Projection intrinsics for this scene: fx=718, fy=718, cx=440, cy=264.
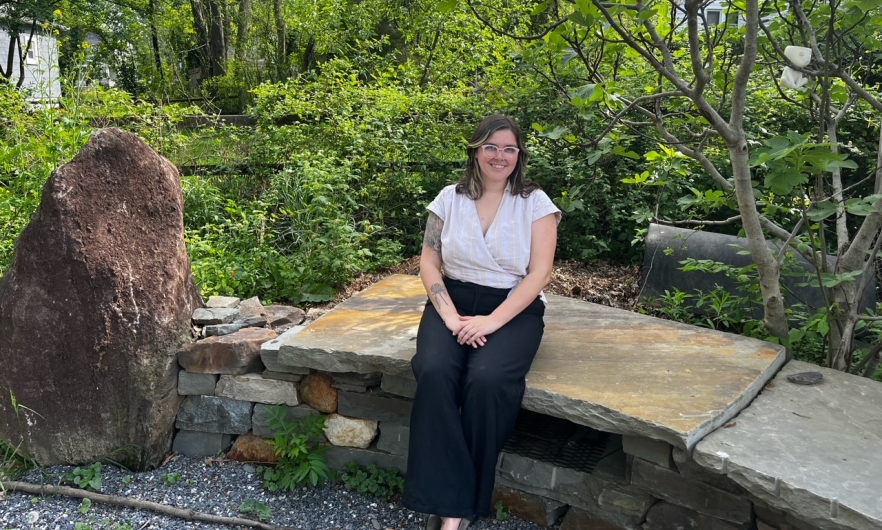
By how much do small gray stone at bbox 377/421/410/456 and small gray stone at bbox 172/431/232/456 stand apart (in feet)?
2.64

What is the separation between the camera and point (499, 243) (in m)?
2.98

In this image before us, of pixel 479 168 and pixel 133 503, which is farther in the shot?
pixel 479 168

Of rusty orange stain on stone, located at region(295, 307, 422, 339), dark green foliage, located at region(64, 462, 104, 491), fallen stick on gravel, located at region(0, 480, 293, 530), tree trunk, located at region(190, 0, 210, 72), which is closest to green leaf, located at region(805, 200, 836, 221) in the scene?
Answer: rusty orange stain on stone, located at region(295, 307, 422, 339)

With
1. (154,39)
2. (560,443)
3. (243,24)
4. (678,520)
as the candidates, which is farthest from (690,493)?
(154,39)

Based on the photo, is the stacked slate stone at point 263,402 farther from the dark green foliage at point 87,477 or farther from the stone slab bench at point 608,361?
the dark green foliage at point 87,477

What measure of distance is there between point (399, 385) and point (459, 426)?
53cm

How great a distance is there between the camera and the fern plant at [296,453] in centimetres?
314

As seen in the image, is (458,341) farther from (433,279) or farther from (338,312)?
(338,312)

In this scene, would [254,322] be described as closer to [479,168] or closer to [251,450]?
[251,450]

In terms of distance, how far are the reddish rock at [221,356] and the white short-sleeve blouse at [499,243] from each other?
1.06 metres

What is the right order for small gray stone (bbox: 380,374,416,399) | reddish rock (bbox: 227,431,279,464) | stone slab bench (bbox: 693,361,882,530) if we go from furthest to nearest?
reddish rock (bbox: 227,431,279,464)
small gray stone (bbox: 380,374,416,399)
stone slab bench (bbox: 693,361,882,530)

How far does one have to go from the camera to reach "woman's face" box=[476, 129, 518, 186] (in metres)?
2.99

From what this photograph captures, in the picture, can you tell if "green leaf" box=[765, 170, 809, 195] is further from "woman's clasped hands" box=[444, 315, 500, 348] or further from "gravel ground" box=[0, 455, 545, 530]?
"gravel ground" box=[0, 455, 545, 530]

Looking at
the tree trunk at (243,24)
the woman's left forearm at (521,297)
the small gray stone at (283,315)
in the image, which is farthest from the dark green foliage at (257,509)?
the tree trunk at (243,24)
